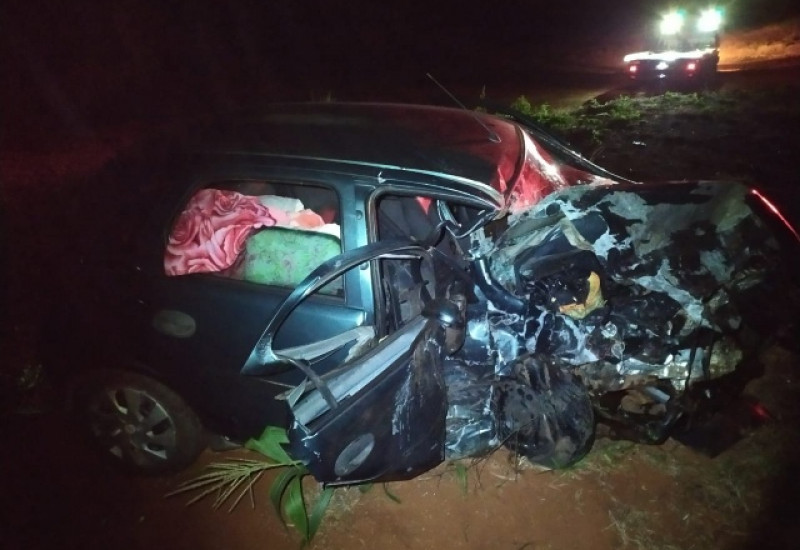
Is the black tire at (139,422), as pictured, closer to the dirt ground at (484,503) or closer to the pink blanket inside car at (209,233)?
the dirt ground at (484,503)

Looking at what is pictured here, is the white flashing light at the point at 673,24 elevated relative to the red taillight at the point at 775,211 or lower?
elevated

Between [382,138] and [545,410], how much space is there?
4.79ft

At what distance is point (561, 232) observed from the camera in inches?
103

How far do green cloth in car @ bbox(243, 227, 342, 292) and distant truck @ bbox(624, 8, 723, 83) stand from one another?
29.7ft

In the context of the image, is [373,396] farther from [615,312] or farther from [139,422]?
[139,422]

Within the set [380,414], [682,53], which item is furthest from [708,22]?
[380,414]

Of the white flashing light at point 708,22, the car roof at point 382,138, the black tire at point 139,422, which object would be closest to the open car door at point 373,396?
the car roof at point 382,138

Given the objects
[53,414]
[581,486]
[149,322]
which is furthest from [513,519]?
[53,414]

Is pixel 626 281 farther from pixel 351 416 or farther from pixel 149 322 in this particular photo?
pixel 149 322

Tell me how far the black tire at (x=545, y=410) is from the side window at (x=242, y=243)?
0.93 m

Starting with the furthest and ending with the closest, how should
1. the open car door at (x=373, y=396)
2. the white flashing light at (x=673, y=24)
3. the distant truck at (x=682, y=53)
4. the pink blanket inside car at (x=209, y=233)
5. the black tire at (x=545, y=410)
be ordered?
the white flashing light at (x=673, y=24)
the distant truck at (x=682, y=53)
the pink blanket inside car at (x=209, y=233)
the black tire at (x=545, y=410)
the open car door at (x=373, y=396)

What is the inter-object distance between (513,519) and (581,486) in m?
0.40

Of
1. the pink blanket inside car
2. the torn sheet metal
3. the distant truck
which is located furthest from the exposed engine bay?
the distant truck

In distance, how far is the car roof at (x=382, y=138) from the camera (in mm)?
2377
